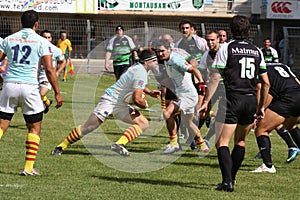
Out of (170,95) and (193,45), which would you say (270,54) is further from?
(170,95)

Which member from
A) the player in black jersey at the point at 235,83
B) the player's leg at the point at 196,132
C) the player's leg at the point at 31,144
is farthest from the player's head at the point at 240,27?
the player's leg at the point at 196,132

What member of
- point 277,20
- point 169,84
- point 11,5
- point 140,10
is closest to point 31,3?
point 11,5

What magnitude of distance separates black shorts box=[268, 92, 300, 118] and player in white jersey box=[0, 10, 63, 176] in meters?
3.09

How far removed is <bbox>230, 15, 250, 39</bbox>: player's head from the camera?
27.4 ft

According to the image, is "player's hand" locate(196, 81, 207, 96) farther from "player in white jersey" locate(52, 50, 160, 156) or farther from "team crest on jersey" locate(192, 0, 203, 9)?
"team crest on jersey" locate(192, 0, 203, 9)

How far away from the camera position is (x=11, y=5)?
116 feet

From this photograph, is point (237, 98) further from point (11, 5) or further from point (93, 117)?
point (11, 5)

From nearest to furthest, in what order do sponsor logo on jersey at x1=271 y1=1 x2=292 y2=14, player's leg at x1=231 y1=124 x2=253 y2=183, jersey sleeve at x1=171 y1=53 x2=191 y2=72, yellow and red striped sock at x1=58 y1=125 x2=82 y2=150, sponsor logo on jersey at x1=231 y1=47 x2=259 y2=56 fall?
1. sponsor logo on jersey at x1=231 y1=47 x2=259 y2=56
2. player's leg at x1=231 y1=124 x2=253 y2=183
3. yellow and red striped sock at x1=58 y1=125 x2=82 y2=150
4. jersey sleeve at x1=171 y1=53 x2=191 y2=72
5. sponsor logo on jersey at x1=271 y1=1 x2=292 y2=14

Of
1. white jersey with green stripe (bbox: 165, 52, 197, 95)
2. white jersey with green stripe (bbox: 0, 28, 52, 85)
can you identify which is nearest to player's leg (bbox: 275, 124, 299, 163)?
white jersey with green stripe (bbox: 165, 52, 197, 95)

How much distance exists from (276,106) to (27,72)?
139 inches

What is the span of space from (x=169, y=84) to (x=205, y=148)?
1.27 metres

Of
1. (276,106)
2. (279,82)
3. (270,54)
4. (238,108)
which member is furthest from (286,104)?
(270,54)

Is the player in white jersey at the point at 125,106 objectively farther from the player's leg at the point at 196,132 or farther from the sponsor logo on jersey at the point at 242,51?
the sponsor logo on jersey at the point at 242,51

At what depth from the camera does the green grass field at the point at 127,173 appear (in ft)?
26.9
